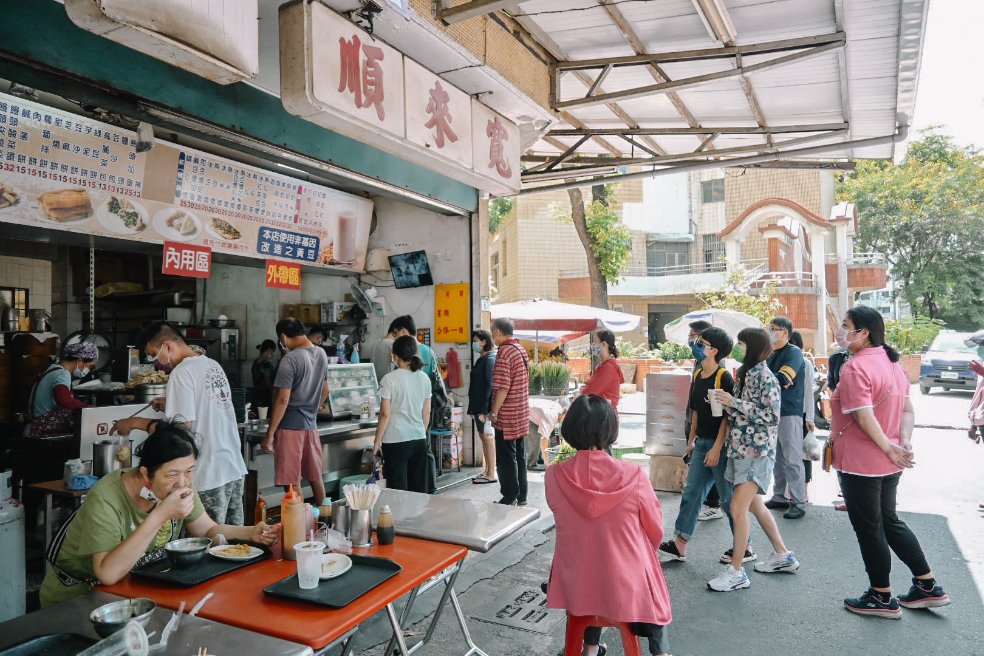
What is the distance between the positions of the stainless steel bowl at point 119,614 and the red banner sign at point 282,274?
504 centimetres

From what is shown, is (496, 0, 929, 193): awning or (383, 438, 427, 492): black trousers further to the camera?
(383, 438, 427, 492): black trousers

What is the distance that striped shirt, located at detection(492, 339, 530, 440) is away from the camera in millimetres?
6312

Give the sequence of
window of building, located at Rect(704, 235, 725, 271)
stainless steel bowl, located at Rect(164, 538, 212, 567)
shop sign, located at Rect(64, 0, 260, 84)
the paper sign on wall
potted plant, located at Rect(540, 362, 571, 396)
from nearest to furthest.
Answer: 1. stainless steel bowl, located at Rect(164, 538, 212, 567)
2. shop sign, located at Rect(64, 0, 260, 84)
3. the paper sign on wall
4. potted plant, located at Rect(540, 362, 571, 396)
5. window of building, located at Rect(704, 235, 725, 271)

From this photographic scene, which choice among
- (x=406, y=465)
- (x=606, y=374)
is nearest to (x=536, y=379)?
(x=606, y=374)

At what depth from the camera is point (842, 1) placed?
4703mm

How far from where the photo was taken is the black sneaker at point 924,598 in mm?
4117

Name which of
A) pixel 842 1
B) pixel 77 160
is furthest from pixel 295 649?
pixel 842 1

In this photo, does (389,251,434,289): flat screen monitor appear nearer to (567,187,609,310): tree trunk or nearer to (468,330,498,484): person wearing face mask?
(468,330,498,484): person wearing face mask

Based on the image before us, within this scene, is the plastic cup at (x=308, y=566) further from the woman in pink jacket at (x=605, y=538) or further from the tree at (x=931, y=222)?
the tree at (x=931, y=222)

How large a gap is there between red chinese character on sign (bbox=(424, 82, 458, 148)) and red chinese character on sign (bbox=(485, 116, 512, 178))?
0.71m

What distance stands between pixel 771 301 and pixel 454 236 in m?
13.9

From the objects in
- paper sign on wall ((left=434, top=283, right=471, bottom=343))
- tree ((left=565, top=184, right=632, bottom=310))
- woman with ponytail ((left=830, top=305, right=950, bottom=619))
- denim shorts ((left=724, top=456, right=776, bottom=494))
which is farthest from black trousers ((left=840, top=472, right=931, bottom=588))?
tree ((left=565, top=184, right=632, bottom=310))

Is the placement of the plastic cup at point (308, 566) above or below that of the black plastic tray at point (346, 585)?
above

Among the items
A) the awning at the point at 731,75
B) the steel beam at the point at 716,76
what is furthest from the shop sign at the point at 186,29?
the steel beam at the point at 716,76
